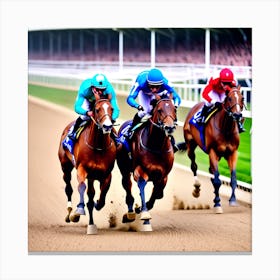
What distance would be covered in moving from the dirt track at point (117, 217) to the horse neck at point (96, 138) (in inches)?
32.1

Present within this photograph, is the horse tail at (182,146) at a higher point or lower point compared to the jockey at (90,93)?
lower

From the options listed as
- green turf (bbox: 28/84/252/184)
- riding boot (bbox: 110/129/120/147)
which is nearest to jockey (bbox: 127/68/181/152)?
riding boot (bbox: 110/129/120/147)

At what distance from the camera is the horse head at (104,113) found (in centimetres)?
1839

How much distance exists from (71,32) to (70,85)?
744 millimetres

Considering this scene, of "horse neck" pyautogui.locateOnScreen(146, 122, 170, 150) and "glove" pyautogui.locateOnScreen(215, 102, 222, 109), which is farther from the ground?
"glove" pyautogui.locateOnScreen(215, 102, 222, 109)

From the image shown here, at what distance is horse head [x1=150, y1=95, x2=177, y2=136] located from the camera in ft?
60.5

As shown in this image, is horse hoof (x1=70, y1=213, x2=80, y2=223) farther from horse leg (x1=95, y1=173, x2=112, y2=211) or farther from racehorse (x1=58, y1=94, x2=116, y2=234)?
horse leg (x1=95, y1=173, x2=112, y2=211)

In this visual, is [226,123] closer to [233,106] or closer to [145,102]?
[233,106]

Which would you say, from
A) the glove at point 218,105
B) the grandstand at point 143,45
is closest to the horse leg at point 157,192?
the glove at point 218,105

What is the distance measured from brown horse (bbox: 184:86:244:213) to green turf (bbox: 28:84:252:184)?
65 millimetres

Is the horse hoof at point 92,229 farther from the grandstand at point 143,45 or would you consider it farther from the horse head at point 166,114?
the grandstand at point 143,45
